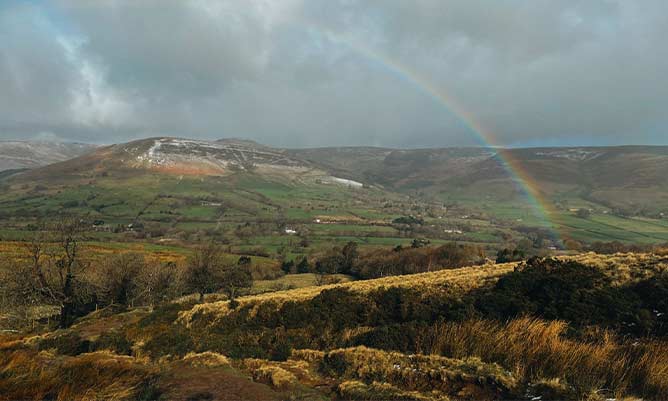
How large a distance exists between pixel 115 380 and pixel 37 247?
1191 inches

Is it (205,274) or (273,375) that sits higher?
(273,375)

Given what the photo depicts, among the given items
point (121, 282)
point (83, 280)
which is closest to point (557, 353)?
point (83, 280)

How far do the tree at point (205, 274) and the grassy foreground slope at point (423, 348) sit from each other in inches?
1366

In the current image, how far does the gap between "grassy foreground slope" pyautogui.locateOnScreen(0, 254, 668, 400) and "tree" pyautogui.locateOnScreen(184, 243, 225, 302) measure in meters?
34.7

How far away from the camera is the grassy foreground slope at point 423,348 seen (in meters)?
7.36

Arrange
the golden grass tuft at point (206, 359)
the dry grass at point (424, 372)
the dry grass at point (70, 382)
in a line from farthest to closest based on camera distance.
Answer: the golden grass tuft at point (206, 359), the dry grass at point (424, 372), the dry grass at point (70, 382)

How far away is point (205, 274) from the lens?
5088 cm

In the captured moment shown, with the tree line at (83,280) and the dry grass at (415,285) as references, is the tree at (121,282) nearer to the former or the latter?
the tree line at (83,280)

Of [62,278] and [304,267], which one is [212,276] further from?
[304,267]

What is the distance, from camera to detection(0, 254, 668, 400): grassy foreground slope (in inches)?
290

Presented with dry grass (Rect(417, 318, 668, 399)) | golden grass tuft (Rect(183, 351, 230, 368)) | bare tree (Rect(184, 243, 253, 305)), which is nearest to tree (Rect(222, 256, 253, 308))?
bare tree (Rect(184, 243, 253, 305))

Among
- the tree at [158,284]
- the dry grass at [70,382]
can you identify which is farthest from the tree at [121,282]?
the dry grass at [70,382]

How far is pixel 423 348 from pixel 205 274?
1799 inches

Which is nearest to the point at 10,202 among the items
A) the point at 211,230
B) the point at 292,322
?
the point at 211,230
